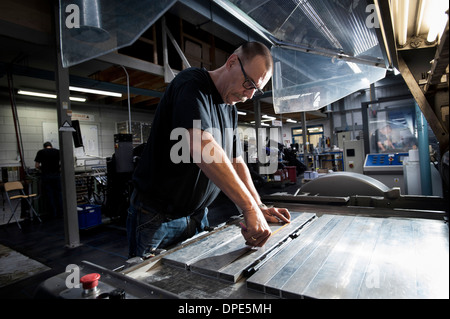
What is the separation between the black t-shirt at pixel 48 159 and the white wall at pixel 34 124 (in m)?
1.88

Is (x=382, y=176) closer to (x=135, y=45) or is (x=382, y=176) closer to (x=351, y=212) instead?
(x=351, y=212)

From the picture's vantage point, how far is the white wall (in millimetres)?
6250

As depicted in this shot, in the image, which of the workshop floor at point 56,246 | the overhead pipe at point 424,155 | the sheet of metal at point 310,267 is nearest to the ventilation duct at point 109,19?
the sheet of metal at point 310,267

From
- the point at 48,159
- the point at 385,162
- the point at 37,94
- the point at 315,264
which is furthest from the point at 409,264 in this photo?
the point at 37,94

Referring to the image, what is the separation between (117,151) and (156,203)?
277cm

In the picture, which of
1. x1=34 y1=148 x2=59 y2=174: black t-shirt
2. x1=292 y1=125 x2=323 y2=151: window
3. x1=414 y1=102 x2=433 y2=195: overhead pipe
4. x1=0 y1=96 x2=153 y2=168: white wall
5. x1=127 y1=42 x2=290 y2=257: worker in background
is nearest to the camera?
x1=127 y1=42 x2=290 y2=257: worker in background

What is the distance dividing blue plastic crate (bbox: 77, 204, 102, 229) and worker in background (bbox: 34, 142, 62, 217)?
156 centimetres

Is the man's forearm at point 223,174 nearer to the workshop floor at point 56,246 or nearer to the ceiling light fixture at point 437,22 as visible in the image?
the ceiling light fixture at point 437,22

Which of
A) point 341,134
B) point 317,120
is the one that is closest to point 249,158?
point 341,134

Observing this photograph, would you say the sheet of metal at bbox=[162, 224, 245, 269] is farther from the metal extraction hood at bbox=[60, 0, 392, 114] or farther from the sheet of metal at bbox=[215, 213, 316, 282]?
the metal extraction hood at bbox=[60, 0, 392, 114]

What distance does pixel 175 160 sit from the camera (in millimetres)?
1185

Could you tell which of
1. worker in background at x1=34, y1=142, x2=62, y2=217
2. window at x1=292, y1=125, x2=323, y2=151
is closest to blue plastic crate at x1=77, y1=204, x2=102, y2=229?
worker in background at x1=34, y1=142, x2=62, y2=217

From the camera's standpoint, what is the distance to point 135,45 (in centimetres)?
514

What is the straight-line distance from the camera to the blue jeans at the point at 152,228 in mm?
1230
